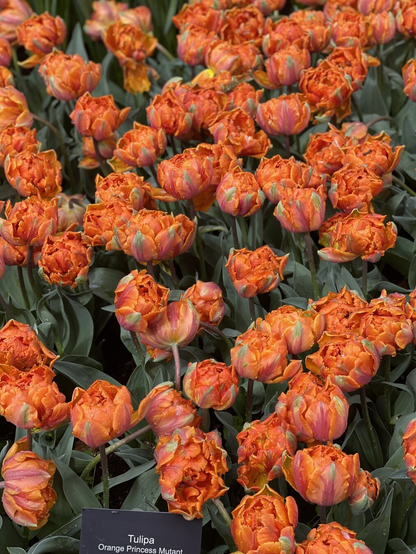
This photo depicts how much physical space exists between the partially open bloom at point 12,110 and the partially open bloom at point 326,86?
0.64 metres

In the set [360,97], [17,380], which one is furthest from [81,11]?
[17,380]

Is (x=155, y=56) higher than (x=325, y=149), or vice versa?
(x=325, y=149)

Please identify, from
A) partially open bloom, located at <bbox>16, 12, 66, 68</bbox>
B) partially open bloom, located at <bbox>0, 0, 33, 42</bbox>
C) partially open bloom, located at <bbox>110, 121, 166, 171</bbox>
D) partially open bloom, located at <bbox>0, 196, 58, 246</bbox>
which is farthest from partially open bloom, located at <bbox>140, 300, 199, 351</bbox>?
partially open bloom, located at <bbox>0, 0, 33, 42</bbox>

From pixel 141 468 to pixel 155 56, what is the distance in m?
1.78

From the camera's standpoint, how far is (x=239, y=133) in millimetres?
1435

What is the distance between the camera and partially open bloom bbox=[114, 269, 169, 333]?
100 cm

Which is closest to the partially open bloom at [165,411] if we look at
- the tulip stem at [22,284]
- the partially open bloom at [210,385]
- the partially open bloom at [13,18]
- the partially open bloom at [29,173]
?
the partially open bloom at [210,385]

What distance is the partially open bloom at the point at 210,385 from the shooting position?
3.08ft

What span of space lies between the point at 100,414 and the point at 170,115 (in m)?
0.78

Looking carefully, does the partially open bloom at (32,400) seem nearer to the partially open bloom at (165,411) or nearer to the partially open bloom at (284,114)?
the partially open bloom at (165,411)

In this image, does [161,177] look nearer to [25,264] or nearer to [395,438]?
[25,264]

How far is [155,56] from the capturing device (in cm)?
244

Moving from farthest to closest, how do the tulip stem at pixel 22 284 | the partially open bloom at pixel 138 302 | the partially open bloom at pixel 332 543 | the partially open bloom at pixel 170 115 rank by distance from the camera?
the partially open bloom at pixel 170 115 → the tulip stem at pixel 22 284 → the partially open bloom at pixel 138 302 → the partially open bloom at pixel 332 543

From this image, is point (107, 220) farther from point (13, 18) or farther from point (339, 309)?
point (13, 18)
